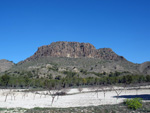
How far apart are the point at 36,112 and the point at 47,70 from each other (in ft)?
333

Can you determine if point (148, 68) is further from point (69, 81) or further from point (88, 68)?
point (69, 81)

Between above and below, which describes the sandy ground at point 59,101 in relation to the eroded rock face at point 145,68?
below

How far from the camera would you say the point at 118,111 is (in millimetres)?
23109

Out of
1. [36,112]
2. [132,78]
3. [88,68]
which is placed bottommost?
[36,112]

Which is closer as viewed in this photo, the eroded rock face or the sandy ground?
the sandy ground

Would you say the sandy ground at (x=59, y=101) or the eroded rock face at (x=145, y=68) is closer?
the sandy ground at (x=59, y=101)

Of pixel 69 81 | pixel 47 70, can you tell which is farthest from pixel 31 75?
pixel 69 81

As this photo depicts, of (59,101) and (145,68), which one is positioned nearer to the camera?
(59,101)

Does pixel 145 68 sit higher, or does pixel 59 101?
pixel 145 68

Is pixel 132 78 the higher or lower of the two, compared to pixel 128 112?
higher

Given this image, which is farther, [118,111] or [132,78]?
[132,78]

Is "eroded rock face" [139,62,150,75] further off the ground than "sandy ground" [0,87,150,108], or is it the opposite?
"eroded rock face" [139,62,150,75]

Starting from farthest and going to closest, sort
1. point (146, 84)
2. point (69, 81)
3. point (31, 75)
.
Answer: point (31, 75) → point (69, 81) → point (146, 84)

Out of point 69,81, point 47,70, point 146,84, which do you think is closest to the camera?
point 146,84
